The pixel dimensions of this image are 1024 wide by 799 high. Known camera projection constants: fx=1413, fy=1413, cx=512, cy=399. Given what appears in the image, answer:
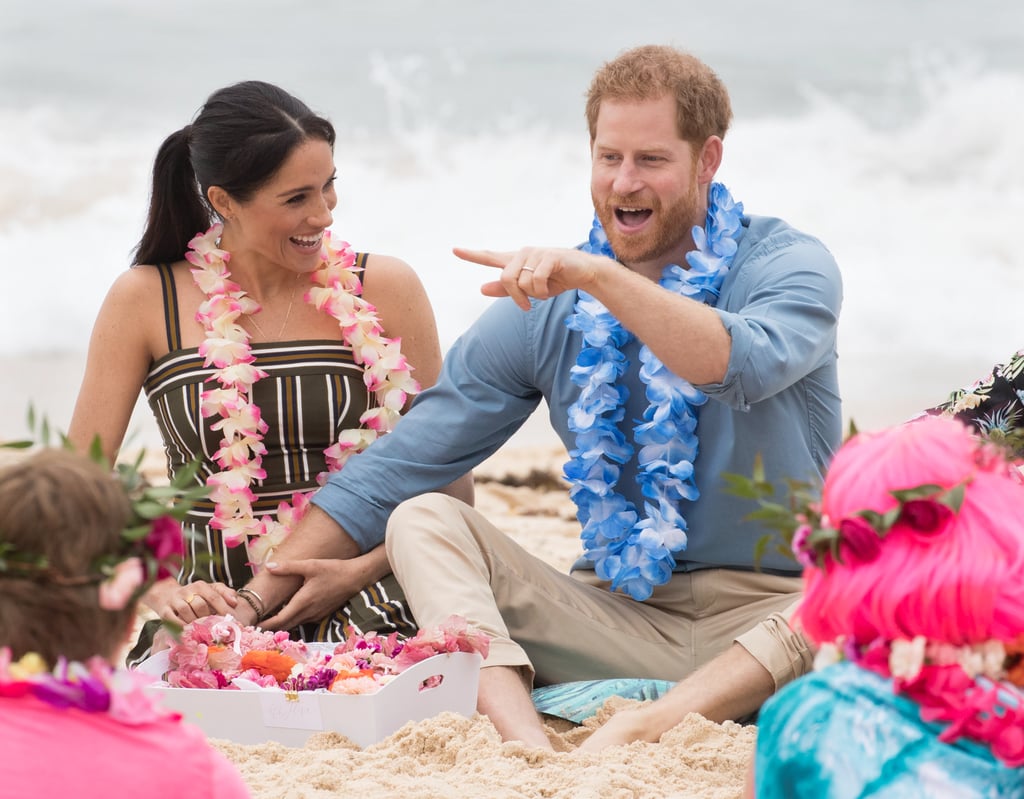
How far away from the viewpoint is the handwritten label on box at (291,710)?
311 centimetres

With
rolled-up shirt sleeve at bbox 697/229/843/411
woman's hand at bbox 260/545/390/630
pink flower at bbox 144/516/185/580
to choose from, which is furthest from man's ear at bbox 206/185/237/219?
pink flower at bbox 144/516/185/580

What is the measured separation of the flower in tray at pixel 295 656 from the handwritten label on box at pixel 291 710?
0.06m

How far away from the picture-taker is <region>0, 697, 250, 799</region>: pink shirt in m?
1.56

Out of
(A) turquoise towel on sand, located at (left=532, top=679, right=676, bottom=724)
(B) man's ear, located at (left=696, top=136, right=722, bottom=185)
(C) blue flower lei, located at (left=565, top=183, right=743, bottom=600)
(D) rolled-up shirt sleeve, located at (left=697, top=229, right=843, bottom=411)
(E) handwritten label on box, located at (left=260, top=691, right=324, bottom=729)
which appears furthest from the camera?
(B) man's ear, located at (left=696, top=136, right=722, bottom=185)

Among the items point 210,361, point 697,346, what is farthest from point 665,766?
point 210,361

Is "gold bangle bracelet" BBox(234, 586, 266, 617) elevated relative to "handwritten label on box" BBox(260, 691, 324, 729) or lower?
elevated

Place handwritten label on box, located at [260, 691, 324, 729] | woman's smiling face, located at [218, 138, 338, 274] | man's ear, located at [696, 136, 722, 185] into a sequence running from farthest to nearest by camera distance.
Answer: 1. woman's smiling face, located at [218, 138, 338, 274]
2. man's ear, located at [696, 136, 722, 185]
3. handwritten label on box, located at [260, 691, 324, 729]

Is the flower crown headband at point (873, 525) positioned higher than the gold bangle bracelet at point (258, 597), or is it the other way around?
the flower crown headband at point (873, 525)

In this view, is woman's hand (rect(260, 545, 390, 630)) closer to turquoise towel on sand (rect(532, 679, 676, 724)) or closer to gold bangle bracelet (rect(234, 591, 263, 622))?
gold bangle bracelet (rect(234, 591, 263, 622))

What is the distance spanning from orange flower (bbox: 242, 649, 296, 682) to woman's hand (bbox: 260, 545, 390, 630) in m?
0.42

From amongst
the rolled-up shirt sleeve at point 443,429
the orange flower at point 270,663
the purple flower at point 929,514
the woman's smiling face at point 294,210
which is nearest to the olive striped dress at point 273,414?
the rolled-up shirt sleeve at point 443,429

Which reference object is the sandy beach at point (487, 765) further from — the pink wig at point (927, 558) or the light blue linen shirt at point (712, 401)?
the pink wig at point (927, 558)

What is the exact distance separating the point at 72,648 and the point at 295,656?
5.97 feet

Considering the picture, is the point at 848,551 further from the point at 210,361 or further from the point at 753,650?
the point at 210,361
